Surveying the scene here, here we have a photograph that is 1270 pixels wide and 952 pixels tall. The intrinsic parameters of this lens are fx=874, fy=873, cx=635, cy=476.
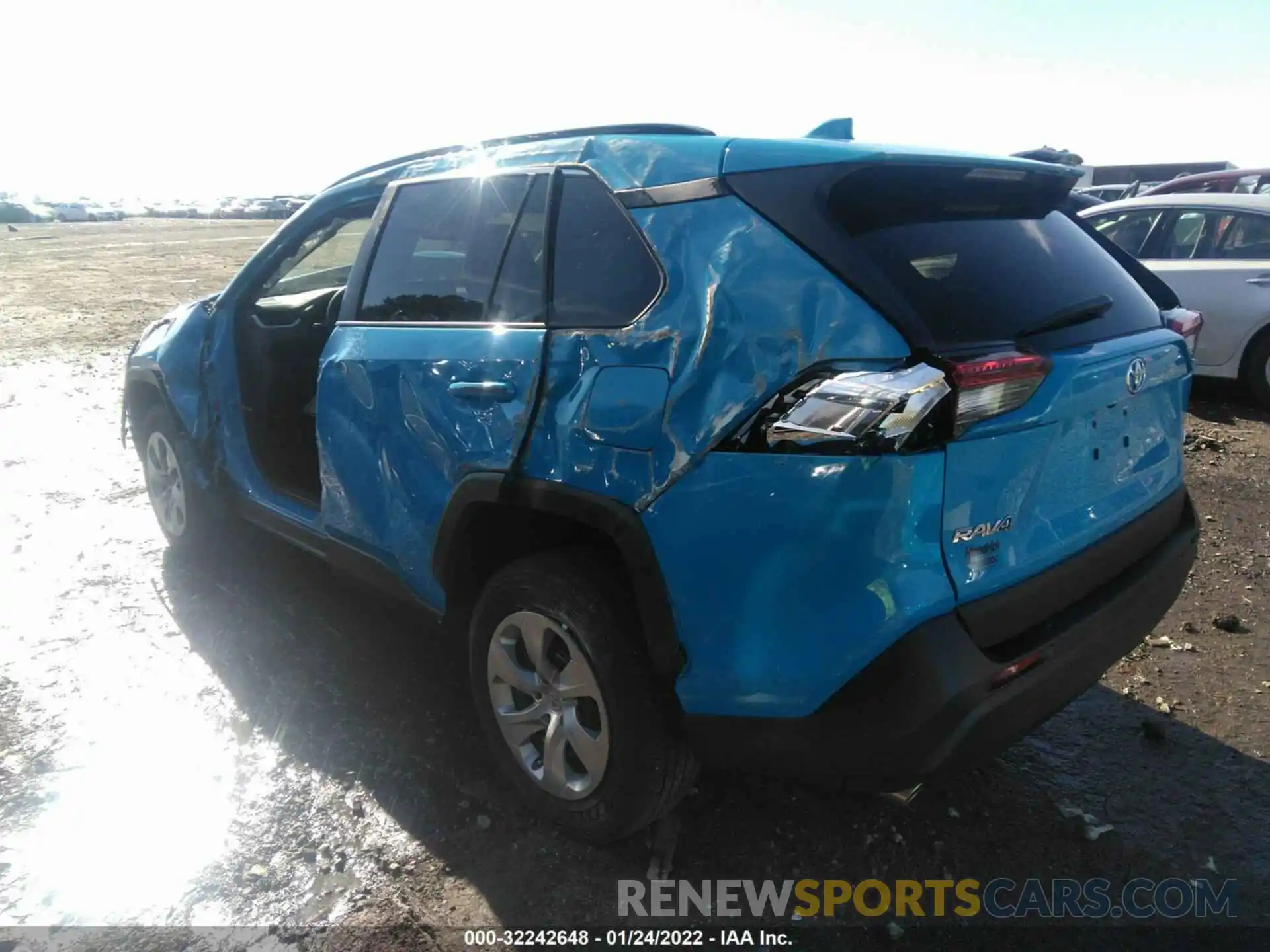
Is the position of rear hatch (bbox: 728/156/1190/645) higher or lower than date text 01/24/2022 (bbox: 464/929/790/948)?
higher

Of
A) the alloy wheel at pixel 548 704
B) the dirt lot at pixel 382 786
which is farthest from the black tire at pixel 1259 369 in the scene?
the alloy wheel at pixel 548 704

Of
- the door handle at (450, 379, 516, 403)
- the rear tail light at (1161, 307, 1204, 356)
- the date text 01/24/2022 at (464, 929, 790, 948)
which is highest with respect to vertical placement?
the door handle at (450, 379, 516, 403)

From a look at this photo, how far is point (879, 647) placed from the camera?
70.6 inches

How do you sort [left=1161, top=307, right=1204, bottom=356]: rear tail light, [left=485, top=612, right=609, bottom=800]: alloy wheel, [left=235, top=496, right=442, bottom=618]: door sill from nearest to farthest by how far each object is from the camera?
1. [left=485, top=612, right=609, bottom=800]: alloy wheel
2. [left=1161, top=307, right=1204, bottom=356]: rear tail light
3. [left=235, top=496, right=442, bottom=618]: door sill

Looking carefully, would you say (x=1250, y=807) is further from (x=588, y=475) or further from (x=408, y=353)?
(x=408, y=353)

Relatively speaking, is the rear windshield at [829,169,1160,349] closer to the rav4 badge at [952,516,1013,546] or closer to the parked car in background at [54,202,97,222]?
the rav4 badge at [952,516,1013,546]

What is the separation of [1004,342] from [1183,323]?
44.3 inches

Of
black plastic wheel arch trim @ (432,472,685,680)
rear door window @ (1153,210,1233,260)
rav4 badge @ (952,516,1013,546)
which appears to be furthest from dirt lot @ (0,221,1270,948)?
rear door window @ (1153,210,1233,260)

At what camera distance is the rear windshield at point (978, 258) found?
1.92 meters

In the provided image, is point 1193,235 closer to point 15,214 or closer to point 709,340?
point 709,340

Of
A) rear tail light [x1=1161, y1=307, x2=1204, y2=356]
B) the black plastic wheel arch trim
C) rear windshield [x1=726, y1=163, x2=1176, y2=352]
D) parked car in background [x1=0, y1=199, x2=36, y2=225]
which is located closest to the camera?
rear windshield [x1=726, y1=163, x2=1176, y2=352]

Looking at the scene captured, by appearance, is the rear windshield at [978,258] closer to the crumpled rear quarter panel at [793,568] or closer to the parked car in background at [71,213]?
the crumpled rear quarter panel at [793,568]

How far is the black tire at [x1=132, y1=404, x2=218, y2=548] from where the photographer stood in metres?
4.15

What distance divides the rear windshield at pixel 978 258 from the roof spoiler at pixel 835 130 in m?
0.61
